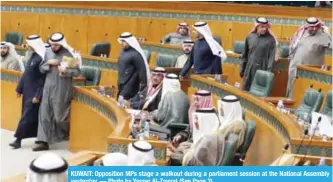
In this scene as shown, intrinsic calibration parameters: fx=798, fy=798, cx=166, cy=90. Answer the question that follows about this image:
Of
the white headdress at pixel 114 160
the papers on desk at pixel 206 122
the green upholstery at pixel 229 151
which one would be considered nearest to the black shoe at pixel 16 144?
the papers on desk at pixel 206 122

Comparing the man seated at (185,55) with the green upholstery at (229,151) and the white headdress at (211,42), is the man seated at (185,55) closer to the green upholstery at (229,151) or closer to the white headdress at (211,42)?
the white headdress at (211,42)

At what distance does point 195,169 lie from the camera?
480 cm

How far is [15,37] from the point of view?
1465cm

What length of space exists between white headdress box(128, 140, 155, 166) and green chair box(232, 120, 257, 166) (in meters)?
1.21

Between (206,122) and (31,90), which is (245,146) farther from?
(31,90)

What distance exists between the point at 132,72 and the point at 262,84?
1.59 metres

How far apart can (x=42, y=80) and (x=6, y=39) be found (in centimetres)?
562

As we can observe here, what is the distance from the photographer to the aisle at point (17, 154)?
8570mm

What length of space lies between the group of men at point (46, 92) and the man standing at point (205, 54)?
1582 mm

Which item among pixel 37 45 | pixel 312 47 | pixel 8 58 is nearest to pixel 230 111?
pixel 37 45

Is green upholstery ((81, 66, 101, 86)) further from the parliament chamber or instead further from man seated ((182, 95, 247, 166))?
man seated ((182, 95, 247, 166))

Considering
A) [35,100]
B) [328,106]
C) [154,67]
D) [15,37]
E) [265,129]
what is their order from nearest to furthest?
1. [265,129]
2. [328,106]
3. [35,100]
4. [154,67]
5. [15,37]

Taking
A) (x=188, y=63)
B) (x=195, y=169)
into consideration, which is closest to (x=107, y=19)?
(x=188, y=63)

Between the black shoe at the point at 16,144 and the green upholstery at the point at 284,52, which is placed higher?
the green upholstery at the point at 284,52
